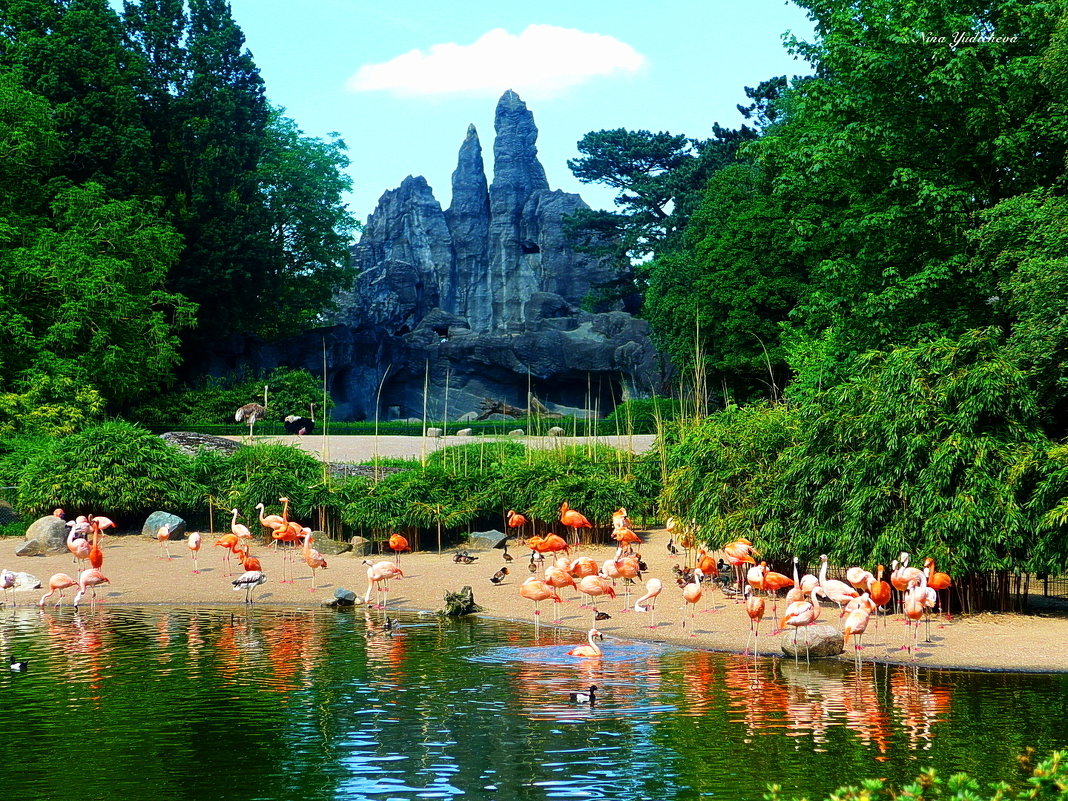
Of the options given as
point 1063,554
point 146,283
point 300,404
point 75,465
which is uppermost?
point 146,283

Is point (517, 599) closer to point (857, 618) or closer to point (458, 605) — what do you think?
point (458, 605)

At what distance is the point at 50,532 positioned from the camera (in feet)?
66.7

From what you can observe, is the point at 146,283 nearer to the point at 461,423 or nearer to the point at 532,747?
the point at 461,423

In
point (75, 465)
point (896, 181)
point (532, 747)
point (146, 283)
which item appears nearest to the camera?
point (532, 747)

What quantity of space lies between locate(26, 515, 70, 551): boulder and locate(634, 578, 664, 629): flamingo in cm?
1129

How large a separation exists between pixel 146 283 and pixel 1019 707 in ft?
102

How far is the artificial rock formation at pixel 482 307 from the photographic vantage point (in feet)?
188

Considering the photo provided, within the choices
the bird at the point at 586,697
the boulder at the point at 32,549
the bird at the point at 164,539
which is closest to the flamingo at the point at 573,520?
the bird at the point at 164,539

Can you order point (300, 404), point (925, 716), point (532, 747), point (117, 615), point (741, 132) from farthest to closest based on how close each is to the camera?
point (741, 132), point (300, 404), point (117, 615), point (925, 716), point (532, 747)

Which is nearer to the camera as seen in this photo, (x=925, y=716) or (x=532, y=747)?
(x=532, y=747)

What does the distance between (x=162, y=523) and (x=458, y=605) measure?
29.4ft

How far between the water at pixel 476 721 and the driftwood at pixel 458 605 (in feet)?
6.07

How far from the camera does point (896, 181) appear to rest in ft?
63.5

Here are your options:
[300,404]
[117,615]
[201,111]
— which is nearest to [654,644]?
[117,615]
